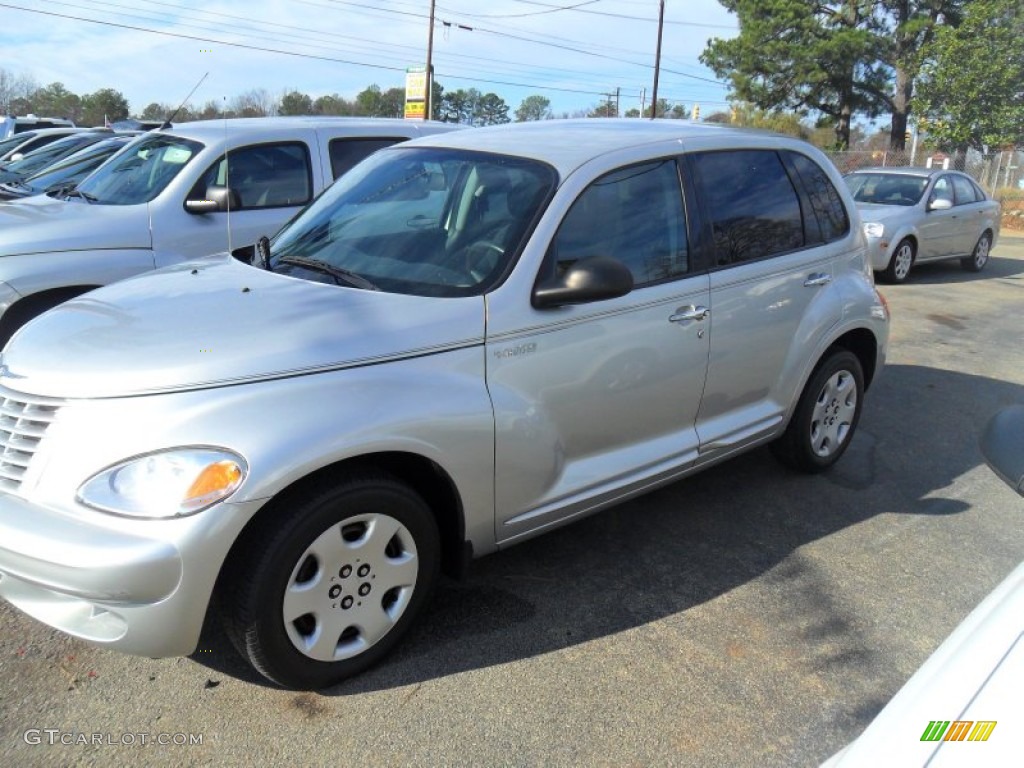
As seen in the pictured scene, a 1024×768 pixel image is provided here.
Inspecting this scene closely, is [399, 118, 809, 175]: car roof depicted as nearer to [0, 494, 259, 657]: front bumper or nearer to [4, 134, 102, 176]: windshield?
[0, 494, 259, 657]: front bumper

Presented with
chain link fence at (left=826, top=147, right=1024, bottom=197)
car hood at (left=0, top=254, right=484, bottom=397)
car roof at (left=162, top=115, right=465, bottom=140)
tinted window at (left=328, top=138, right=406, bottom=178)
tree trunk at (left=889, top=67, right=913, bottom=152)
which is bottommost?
car hood at (left=0, top=254, right=484, bottom=397)

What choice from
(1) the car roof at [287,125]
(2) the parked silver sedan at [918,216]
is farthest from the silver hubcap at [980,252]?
(1) the car roof at [287,125]

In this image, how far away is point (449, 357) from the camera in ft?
9.50

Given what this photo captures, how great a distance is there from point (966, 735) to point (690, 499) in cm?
321

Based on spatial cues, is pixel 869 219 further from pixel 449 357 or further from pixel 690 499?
pixel 449 357

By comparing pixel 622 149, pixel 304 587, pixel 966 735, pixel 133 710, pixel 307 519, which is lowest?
pixel 133 710

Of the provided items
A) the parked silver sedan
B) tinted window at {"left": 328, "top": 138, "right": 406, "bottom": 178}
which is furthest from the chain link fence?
tinted window at {"left": 328, "top": 138, "right": 406, "bottom": 178}

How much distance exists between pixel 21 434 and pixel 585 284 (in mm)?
1907

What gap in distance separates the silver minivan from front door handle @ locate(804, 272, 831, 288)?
3346 millimetres

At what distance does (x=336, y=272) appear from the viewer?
3.26 metres

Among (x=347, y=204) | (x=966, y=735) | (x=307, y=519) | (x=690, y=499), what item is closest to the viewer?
(x=966, y=735)

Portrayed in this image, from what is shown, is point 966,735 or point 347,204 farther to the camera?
point 347,204

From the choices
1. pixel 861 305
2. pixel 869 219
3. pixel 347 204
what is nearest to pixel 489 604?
pixel 347 204

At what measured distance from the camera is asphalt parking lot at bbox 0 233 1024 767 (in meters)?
2.58
